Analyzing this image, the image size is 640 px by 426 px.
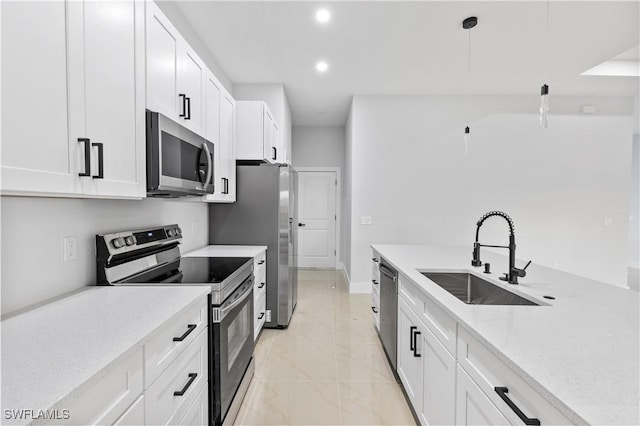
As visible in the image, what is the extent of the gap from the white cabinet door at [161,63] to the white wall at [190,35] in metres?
0.95

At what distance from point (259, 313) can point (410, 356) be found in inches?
58.1

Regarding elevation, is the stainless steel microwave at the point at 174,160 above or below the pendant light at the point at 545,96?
below

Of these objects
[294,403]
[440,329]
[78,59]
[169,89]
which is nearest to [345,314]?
[294,403]

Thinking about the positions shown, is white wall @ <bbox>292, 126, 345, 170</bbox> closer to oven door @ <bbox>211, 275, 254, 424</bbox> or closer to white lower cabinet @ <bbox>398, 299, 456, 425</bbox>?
oven door @ <bbox>211, 275, 254, 424</bbox>

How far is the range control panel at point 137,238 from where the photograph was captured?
1.56m

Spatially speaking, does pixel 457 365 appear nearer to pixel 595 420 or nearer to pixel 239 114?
pixel 595 420

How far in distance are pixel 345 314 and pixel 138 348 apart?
3058 mm

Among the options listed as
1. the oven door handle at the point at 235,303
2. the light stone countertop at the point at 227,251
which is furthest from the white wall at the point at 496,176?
the oven door handle at the point at 235,303

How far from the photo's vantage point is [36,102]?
0.89 m

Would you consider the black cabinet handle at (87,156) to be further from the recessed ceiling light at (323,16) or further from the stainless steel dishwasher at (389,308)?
the recessed ceiling light at (323,16)

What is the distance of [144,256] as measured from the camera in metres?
1.84

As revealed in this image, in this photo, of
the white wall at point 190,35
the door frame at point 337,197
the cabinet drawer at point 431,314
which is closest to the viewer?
the cabinet drawer at point 431,314

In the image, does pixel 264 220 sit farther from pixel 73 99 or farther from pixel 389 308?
pixel 73 99

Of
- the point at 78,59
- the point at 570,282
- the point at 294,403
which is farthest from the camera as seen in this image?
the point at 294,403
